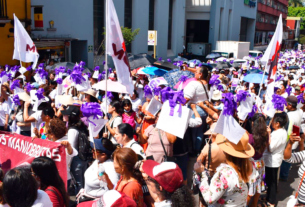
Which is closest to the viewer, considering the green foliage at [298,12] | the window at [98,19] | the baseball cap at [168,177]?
the baseball cap at [168,177]

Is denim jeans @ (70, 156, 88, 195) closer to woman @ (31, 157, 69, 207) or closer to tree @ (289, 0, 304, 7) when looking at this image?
woman @ (31, 157, 69, 207)

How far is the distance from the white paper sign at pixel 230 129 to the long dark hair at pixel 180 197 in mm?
911

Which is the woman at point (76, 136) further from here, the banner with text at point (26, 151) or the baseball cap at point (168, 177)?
the baseball cap at point (168, 177)

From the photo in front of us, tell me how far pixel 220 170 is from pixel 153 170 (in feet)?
2.51

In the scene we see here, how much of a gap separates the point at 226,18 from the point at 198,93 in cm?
3610

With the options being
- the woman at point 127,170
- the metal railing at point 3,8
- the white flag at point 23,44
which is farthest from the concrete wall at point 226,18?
the woman at point 127,170

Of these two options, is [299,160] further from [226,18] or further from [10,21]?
[226,18]

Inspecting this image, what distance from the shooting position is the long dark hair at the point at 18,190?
2475mm

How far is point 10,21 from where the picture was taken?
14445 mm

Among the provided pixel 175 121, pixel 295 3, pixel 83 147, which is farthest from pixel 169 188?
pixel 295 3

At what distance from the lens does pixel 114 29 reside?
4969 mm

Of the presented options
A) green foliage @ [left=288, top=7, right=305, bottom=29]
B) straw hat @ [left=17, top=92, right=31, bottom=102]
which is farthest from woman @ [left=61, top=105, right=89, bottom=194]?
green foliage @ [left=288, top=7, right=305, bottom=29]

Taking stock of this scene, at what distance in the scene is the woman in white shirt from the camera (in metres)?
4.80

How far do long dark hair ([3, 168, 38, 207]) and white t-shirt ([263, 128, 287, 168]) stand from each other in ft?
11.7
